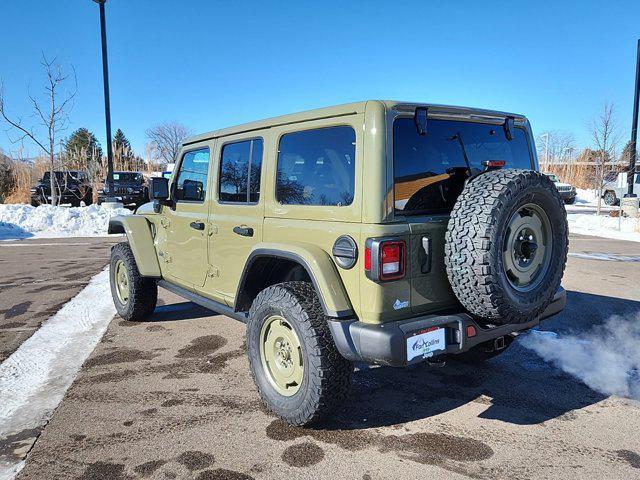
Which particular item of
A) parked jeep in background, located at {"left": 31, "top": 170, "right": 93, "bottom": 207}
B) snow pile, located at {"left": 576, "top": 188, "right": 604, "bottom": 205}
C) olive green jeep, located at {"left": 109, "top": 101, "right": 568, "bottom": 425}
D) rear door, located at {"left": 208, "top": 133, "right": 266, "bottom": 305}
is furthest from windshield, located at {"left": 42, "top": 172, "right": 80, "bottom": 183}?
snow pile, located at {"left": 576, "top": 188, "right": 604, "bottom": 205}

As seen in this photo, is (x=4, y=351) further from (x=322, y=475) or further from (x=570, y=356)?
(x=570, y=356)

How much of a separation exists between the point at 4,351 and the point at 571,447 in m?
4.56

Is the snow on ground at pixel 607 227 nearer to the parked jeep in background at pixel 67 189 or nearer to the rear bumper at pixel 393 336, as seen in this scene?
the rear bumper at pixel 393 336

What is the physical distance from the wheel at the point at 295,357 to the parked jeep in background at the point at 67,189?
1758 cm

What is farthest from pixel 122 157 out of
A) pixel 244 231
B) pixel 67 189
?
pixel 244 231

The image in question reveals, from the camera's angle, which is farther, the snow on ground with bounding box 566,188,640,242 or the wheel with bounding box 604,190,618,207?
the wheel with bounding box 604,190,618,207

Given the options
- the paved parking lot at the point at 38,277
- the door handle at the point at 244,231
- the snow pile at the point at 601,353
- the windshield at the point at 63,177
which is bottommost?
the snow pile at the point at 601,353

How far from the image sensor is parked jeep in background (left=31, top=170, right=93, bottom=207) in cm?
1898

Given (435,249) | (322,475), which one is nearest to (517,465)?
(322,475)

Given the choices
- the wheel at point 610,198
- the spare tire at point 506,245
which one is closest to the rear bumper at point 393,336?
the spare tire at point 506,245

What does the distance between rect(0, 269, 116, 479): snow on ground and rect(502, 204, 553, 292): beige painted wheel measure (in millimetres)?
2946

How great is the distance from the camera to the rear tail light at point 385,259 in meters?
2.50

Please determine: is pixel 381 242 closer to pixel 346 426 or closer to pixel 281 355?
pixel 281 355

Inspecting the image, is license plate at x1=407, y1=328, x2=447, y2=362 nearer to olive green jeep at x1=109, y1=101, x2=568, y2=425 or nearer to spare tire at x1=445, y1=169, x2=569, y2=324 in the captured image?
olive green jeep at x1=109, y1=101, x2=568, y2=425
